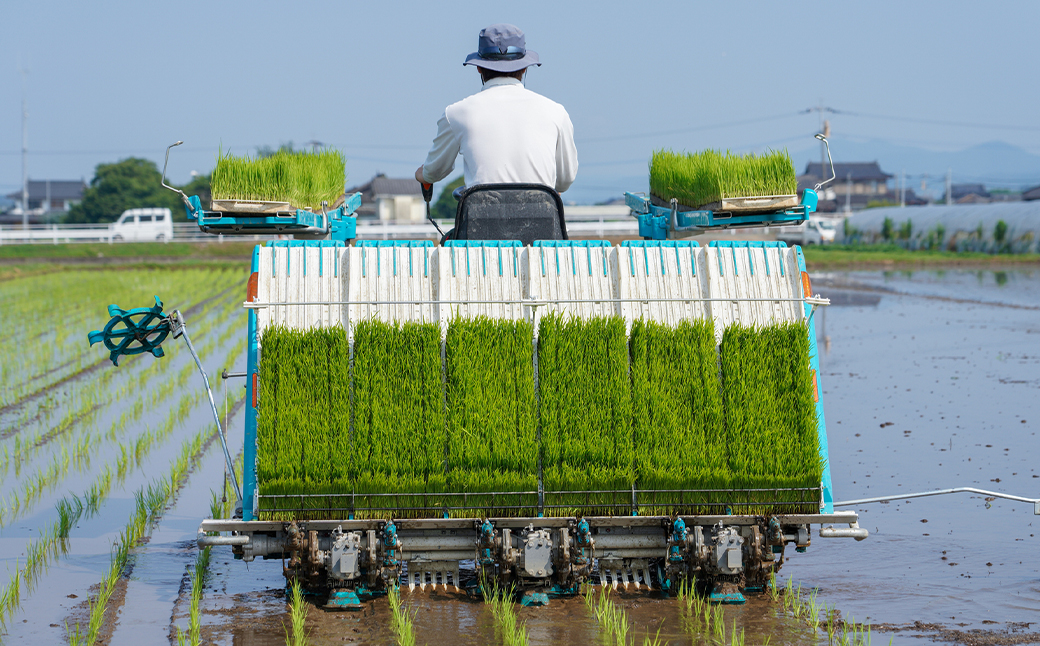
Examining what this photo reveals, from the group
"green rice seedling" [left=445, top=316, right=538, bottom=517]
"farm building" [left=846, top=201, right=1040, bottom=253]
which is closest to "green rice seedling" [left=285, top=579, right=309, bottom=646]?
"green rice seedling" [left=445, top=316, right=538, bottom=517]

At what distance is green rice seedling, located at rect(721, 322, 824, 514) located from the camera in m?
4.84

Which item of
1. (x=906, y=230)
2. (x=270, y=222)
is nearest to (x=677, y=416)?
(x=270, y=222)

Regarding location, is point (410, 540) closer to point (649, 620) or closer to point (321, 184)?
point (649, 620)

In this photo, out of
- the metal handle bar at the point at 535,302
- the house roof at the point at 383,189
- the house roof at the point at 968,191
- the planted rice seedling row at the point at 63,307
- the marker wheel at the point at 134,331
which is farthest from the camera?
the house roof at the point at 968,191

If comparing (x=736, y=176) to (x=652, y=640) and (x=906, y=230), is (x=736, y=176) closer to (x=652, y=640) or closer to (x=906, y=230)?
(x=652, y=640)

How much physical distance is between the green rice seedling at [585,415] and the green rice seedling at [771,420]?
477 millimetres

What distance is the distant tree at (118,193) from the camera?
67875 millimetres

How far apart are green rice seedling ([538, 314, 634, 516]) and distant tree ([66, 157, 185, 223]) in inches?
2580

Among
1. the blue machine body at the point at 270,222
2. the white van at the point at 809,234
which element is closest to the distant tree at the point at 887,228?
the white van at the point at 809,234

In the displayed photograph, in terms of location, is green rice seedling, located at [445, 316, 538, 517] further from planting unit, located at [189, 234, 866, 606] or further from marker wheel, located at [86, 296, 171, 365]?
marker wheel, located at [86, 296, 171, 365]

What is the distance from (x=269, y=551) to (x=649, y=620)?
1.67 meters

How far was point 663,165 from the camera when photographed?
19.9ft

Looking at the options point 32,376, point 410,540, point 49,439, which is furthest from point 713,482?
point 32,376

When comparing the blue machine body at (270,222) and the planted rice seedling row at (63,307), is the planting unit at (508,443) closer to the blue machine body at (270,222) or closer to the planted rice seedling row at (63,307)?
the blue machine body at (270,222)
